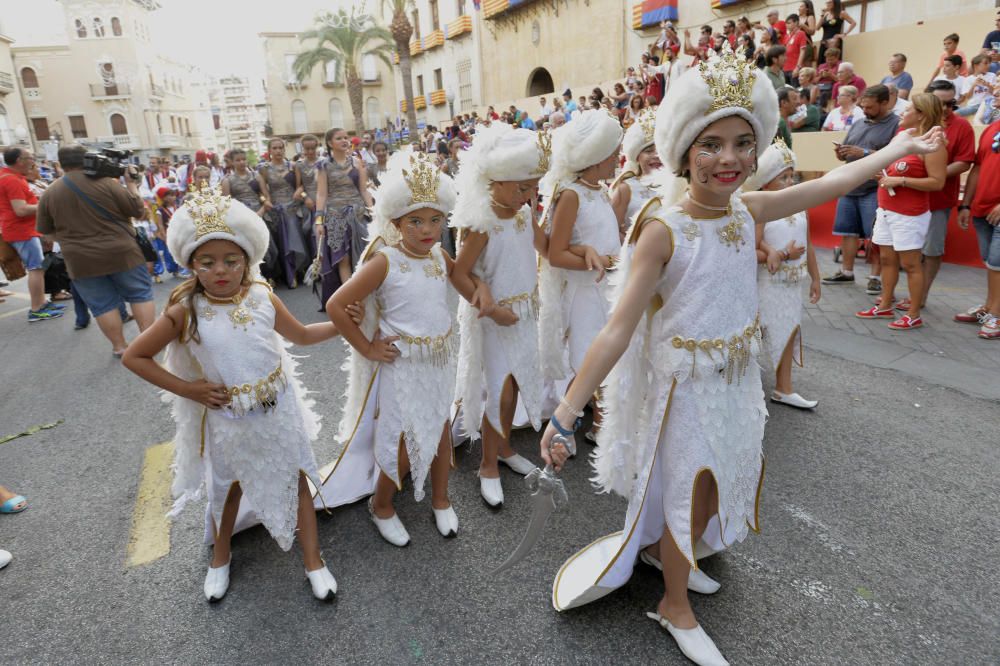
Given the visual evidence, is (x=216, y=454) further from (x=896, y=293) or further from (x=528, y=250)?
(x=896, y=293)

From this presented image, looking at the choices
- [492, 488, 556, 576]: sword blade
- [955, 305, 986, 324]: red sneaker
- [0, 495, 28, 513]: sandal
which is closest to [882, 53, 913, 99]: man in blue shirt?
[955, 305, 986, 324]: red sneaker

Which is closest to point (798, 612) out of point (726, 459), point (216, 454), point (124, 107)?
point (726, 459)

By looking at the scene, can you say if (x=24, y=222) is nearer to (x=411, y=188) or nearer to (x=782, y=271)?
(x=411, y=188)

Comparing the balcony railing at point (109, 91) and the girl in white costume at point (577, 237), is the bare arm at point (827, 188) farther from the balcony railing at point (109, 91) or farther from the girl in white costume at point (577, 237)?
the balcony railing at point (109, 91)

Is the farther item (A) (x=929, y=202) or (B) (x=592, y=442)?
(A) (x=929, y=202)

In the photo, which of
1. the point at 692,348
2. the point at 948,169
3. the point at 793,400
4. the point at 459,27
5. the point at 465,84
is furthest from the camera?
the point at 465,84

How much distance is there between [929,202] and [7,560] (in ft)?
24.7

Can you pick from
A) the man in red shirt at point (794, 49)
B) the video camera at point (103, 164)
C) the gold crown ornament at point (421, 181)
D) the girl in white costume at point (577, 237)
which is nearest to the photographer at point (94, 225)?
the video camera at point (103, 164)

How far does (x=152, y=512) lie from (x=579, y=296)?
2.76m

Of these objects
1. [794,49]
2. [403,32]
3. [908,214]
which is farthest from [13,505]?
[403,32]

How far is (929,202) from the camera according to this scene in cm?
555

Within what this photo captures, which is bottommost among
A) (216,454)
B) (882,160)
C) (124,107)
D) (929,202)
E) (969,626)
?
(969,626)

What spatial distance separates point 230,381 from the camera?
94.0 inches

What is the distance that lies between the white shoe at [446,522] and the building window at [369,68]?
55.6m
